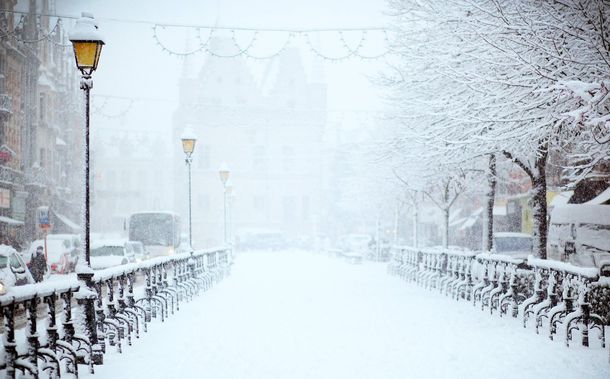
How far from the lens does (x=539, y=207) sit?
18.8 meters

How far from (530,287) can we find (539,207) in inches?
131

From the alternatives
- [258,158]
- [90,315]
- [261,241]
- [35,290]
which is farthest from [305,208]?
[35,290]

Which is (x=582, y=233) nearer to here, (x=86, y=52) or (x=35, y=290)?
(x=86, y=52)

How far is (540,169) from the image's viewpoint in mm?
18953

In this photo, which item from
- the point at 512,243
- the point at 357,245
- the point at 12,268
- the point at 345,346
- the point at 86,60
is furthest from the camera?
the point at 357,245

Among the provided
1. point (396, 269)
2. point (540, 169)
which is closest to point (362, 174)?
point (396, 269)

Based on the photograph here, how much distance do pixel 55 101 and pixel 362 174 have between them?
23.6 metres

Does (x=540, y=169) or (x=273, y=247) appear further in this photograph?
(x=273, y=247)

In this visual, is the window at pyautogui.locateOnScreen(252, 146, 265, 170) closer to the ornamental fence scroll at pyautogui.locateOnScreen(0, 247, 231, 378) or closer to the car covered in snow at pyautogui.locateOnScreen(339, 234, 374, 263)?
the car covered in snow at pyautogui.locateOnScreen(339, 234, 374, 263)

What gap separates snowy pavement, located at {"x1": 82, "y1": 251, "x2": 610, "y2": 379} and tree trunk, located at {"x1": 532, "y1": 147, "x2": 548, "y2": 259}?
8.62 feet

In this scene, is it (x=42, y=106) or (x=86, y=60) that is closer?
(x=86, y=60)

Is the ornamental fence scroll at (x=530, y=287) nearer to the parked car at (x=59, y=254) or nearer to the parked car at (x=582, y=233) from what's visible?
the parked car at (x=582, y=233)

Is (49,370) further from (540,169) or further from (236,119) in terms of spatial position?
(236,119)

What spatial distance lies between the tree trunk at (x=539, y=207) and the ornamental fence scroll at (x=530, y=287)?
1.00 metres
